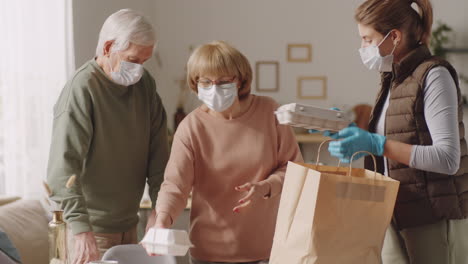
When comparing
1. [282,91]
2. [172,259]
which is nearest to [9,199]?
[172,259]

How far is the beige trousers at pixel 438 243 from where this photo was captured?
149cm

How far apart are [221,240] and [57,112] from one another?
0.62m

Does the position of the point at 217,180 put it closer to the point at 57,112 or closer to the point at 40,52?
the point at 57,112

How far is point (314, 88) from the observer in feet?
A: 16.2

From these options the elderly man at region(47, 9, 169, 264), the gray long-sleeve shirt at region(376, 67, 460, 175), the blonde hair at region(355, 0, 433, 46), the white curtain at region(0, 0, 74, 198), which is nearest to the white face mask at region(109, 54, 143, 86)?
the elderly man at region(47, 9, 169, 264)

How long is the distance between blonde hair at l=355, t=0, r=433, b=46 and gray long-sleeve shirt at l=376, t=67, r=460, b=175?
159mm

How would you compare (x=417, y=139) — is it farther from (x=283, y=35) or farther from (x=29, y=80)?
(x=283, y=35)

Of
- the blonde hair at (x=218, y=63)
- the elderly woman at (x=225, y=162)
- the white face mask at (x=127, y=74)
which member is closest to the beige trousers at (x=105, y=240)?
the elderly woman at (x=225, y=162)

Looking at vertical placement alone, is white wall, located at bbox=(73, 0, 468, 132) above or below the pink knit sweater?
above

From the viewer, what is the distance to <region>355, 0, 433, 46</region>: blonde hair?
59.7 inches

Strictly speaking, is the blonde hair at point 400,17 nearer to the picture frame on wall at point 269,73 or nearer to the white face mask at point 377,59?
the white face mask at point 377,59

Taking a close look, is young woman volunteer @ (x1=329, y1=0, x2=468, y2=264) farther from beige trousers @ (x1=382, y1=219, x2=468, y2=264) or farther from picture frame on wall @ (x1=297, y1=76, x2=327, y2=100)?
picture frame on wall @ (x1=297, y1=76, x2=327, y2=100)

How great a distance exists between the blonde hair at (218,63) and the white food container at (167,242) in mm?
502

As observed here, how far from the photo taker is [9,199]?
8.99ft
